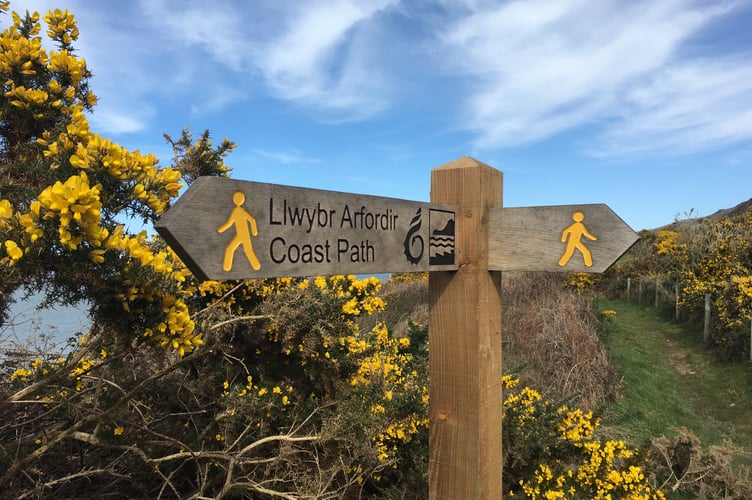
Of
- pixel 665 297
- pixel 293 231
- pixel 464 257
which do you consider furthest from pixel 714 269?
pixel 293 231

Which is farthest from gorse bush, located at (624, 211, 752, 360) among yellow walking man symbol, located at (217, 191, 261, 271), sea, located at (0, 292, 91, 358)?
sea, located at (0, 292, 91, 358)

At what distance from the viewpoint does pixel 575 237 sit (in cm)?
170

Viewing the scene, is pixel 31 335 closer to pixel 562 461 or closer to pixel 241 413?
pixel 241 413

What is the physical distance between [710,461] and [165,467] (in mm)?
4046

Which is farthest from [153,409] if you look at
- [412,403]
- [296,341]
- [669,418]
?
[669,418]

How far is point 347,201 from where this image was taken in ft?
4.73

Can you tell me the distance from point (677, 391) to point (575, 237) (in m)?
6.50

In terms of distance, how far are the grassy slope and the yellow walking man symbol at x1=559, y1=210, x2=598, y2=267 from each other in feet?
10.9

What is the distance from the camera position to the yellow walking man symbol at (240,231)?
43.1 inches

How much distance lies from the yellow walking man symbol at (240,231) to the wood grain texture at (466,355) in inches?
34.4

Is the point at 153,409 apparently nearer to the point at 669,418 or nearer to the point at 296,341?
the point at 296,341

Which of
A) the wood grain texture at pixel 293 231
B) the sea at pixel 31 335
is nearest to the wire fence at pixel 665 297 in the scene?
the wood grain texture at pixel 293 231

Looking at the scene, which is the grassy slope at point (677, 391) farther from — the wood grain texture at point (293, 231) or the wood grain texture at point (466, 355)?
the wood grain texture at point (293, 231)

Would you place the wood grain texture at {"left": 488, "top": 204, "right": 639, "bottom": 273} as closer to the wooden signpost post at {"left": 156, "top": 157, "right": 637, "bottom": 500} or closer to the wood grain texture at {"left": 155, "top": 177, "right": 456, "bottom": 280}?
the wooden signpost post at {"left": 156, "top": 157, "right": 637, "bottom": 500}
